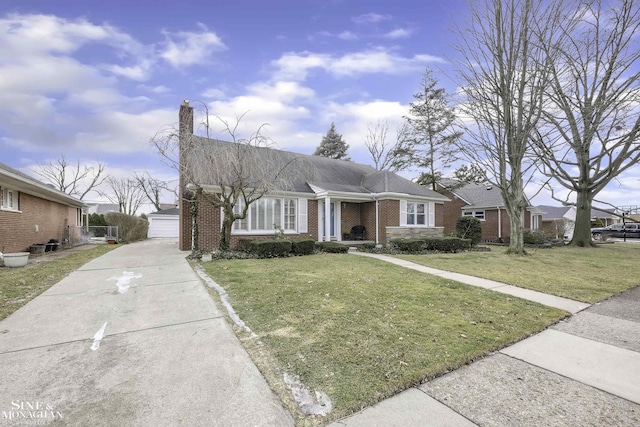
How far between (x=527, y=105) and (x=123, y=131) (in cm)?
2117

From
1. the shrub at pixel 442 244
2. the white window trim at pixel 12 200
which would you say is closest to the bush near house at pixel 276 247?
the shrub at pixel 442 244

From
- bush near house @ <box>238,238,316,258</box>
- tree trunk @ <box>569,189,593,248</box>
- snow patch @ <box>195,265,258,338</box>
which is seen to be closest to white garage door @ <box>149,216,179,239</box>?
bush near house @ <box>238,238,316,258</box>

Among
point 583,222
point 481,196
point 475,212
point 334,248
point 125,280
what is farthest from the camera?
point 481,196

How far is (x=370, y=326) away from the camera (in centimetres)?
404

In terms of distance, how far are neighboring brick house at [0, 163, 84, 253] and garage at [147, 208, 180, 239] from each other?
9462mm

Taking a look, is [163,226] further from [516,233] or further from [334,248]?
[516,233]

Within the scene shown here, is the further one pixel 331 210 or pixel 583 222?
pixel 583 222

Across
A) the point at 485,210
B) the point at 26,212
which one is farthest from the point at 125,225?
the point at 485,210

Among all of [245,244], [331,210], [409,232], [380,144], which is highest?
[380,144]

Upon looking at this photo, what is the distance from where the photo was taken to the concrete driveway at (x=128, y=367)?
7.65 ft

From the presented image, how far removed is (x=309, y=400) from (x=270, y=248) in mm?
9094

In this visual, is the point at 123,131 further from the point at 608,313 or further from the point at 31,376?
the point at 608,313

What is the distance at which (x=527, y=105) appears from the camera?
14.1 meters

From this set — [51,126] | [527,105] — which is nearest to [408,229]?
[527,105]
